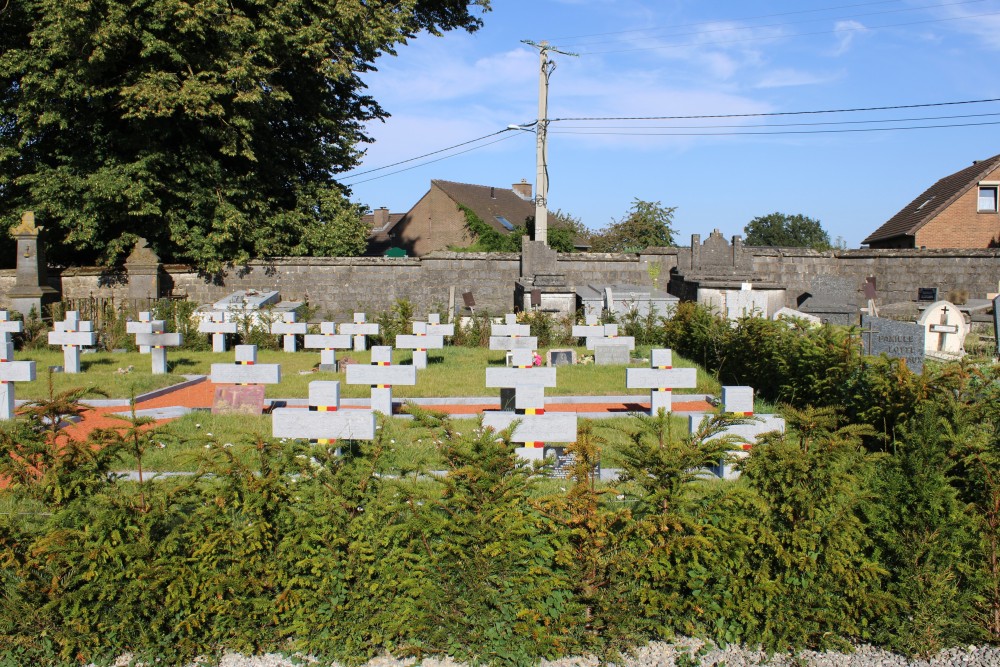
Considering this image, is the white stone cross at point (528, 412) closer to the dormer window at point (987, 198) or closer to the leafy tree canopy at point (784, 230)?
the dormer window at point (987, 198)

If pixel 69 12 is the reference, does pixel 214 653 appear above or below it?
below

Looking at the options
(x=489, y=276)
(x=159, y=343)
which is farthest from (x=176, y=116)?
(x=489, y=276)

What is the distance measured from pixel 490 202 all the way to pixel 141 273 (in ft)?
87.2

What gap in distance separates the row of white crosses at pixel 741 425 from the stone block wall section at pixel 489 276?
12.3 m

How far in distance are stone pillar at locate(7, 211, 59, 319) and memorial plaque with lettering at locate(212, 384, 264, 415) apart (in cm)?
1132

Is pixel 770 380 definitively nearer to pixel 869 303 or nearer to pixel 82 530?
pixel 82 530

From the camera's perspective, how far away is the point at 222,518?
4316 millimetres

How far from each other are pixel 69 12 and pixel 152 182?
13.1 ft

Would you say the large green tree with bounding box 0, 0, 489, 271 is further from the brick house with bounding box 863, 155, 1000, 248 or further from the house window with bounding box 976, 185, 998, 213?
the house window with bounding box 976, 185, 998, 213

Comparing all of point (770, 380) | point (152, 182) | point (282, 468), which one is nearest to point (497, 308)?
point (152, 182)

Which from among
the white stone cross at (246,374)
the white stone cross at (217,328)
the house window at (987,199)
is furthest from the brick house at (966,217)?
the white stone cross at (246,374)

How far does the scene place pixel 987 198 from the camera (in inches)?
1244

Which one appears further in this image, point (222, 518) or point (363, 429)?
point (363, 429)

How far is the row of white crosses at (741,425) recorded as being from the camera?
6.54 metres
